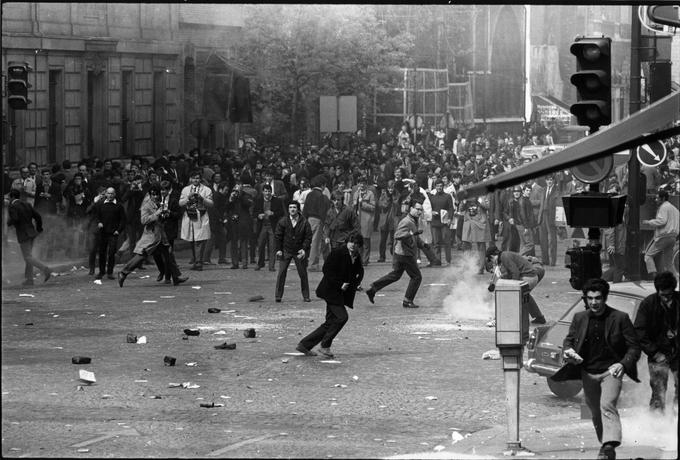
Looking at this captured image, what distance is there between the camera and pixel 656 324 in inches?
459

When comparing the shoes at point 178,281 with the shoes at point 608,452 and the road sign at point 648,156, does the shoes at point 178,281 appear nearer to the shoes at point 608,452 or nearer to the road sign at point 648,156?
the road sign at point 648,156

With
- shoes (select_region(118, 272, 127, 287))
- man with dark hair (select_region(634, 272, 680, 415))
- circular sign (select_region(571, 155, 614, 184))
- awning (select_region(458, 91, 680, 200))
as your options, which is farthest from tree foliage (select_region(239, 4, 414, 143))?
awning (select_region(458, 91, 680, 200))

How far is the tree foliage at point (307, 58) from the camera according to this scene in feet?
96.1

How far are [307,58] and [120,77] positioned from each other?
13.7 feet

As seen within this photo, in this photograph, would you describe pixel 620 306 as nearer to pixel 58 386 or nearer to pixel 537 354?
pixel 537 354

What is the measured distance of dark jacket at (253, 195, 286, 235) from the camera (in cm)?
2481

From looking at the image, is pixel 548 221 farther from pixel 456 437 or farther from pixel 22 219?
pixel 456 437

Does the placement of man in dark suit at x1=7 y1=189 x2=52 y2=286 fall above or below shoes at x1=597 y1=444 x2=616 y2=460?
above

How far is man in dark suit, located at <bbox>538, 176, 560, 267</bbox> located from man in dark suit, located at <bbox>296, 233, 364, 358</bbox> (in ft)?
33.9

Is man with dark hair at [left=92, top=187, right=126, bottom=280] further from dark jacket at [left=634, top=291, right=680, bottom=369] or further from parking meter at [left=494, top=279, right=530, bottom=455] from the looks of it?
dark jacket at [left=634, top=291, right=680, bottom=369]

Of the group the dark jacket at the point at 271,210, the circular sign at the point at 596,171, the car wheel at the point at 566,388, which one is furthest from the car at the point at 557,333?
the dark jacket at the point at 271,210

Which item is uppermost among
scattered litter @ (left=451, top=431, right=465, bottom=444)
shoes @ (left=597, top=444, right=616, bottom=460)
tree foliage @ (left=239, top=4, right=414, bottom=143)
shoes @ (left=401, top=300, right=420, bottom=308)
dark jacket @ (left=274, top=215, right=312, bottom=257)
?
tree foliage @ (left=239, top=4, right=414, bottom=143)

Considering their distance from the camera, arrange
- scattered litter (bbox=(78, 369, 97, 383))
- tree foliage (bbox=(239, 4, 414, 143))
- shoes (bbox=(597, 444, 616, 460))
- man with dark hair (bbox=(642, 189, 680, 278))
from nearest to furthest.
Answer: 1. shoes (bbox=(597, 444, 616, 460))
2. scattered litter (bbox=(78, 369, 97, 383))
3. man with dark hair (bbox=(642, 189, 680, 278))
4. tree foliage (bbox=(239, 4, 414, 143))

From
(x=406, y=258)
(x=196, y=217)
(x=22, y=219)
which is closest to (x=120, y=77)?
(x=196, y=217)
